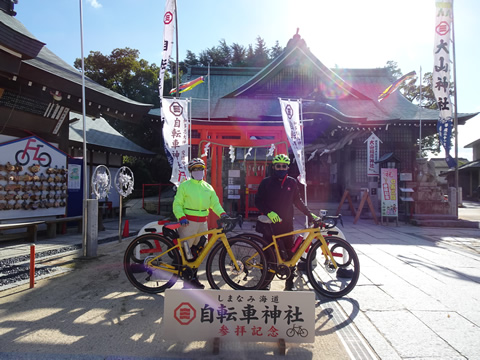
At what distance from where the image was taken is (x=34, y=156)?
7469 millimetres

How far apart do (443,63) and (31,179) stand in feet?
49.2

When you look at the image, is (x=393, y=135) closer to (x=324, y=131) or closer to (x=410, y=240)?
(x=324, y=131)

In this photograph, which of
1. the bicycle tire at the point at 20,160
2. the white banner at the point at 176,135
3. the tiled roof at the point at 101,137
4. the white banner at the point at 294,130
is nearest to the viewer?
the white banner at the point at 294,130

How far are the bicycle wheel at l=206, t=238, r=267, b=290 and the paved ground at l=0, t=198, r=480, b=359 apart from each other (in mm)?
711

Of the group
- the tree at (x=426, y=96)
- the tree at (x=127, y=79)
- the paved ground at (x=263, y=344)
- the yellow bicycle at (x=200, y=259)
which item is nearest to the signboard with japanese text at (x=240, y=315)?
the paved ground at (x=263, y=344)

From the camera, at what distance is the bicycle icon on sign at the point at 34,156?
715cm

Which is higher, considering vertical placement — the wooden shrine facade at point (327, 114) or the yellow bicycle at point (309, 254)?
the wooden shrine facade at point (327, 114)

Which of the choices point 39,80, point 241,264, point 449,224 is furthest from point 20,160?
point 449,224

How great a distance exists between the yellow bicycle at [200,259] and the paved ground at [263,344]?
0.38 metres

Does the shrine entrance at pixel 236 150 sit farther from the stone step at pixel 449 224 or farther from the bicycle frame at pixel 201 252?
the stone step at pixel 449 224

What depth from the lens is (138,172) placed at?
65.6 ft

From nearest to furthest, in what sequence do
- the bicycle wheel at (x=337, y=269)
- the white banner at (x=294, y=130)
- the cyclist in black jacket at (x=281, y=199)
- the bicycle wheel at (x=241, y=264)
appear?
the bicycle wheel at (x=241, y=264)
the bicycle wheel at (x=337, y=269)
the cyclist in black jacket at (x=281, y=199)
the white banner at (x=294, y=130)

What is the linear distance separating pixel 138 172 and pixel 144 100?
7.64 m

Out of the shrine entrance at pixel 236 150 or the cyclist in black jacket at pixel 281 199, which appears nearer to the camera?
the cyclist in black jacket at pixel 281 199
